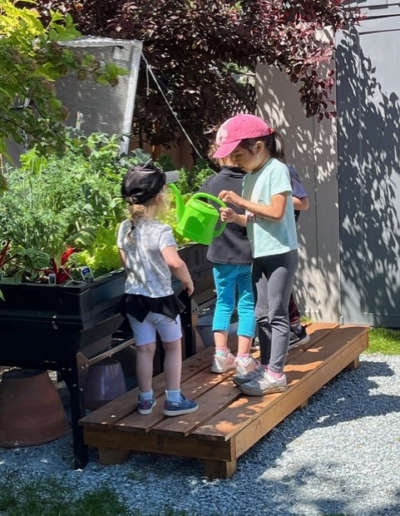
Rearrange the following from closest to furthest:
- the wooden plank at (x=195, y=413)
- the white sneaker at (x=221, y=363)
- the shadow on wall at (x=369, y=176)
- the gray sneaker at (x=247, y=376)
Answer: the wooden plank at (x=195, y=413) < the gray sneaker at (x=247, y=376) < the white sneaker at (x=221, y=363) < the shadow on wall at (x=369, y=176)

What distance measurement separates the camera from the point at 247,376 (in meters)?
5.04

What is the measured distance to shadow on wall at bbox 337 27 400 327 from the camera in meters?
7.20

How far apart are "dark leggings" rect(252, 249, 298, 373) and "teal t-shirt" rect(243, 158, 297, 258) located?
55 mm

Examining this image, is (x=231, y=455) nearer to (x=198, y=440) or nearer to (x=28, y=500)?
(x=198, y=440)

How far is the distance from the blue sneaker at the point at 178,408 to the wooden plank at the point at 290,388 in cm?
16

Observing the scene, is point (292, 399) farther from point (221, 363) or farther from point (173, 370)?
point (173, 370)

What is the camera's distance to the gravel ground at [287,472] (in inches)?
163

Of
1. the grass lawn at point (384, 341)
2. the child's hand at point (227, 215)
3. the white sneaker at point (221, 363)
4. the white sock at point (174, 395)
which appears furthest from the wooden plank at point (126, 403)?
the grass lawn at point (384, 341)

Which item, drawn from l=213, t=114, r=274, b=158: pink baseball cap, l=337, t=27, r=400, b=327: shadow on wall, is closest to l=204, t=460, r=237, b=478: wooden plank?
l=213, t=114, r=274, b=158: pink baseball cap

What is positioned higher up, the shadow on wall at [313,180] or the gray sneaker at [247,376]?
the shadow on wall at [313,180]

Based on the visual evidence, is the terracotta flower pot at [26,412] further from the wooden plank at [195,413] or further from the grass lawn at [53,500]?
the wooden plank at [195,413]

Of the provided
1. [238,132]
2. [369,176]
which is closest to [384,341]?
[369,176]

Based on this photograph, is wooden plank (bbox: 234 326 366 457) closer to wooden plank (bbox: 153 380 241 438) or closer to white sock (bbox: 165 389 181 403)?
wooden plank (bbox: 153 380 241 438)

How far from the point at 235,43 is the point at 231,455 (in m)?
3.63
